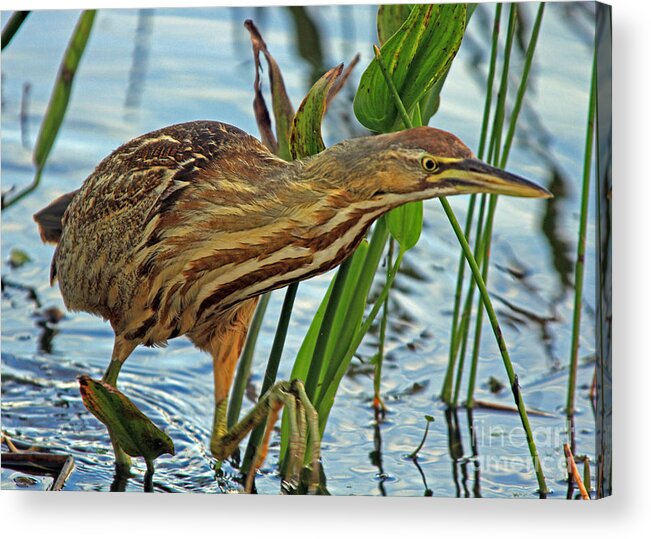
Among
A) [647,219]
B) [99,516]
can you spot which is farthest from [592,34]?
[99,516]

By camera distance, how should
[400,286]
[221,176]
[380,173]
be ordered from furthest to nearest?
[400,286] < [221,176] < [380,173]

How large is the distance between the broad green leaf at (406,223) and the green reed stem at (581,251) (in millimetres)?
295

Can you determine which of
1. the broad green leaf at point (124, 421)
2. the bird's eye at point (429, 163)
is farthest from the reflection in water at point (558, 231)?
the broad green leaf at point (124, 421)

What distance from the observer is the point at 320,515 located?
7.20 feet

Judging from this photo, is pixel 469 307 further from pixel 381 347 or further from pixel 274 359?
pixel 274 359

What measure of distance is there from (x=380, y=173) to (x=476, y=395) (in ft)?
1.79

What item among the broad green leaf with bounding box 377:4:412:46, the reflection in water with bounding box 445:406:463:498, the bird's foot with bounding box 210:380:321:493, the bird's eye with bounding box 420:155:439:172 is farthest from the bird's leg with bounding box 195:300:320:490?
the broad green leaf with bounding box 377:4:412:46

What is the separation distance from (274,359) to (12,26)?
0.84 metres

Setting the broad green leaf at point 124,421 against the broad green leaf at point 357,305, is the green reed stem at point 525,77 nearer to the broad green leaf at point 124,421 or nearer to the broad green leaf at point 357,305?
the broad green leaf at point 357,305

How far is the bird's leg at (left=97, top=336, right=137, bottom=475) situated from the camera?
7.18ft

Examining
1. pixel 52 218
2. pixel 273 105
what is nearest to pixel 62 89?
pixel 52 218

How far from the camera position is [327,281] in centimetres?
212

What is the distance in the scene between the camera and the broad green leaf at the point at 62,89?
225 centimetres

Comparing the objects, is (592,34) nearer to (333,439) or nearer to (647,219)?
(647,219)
